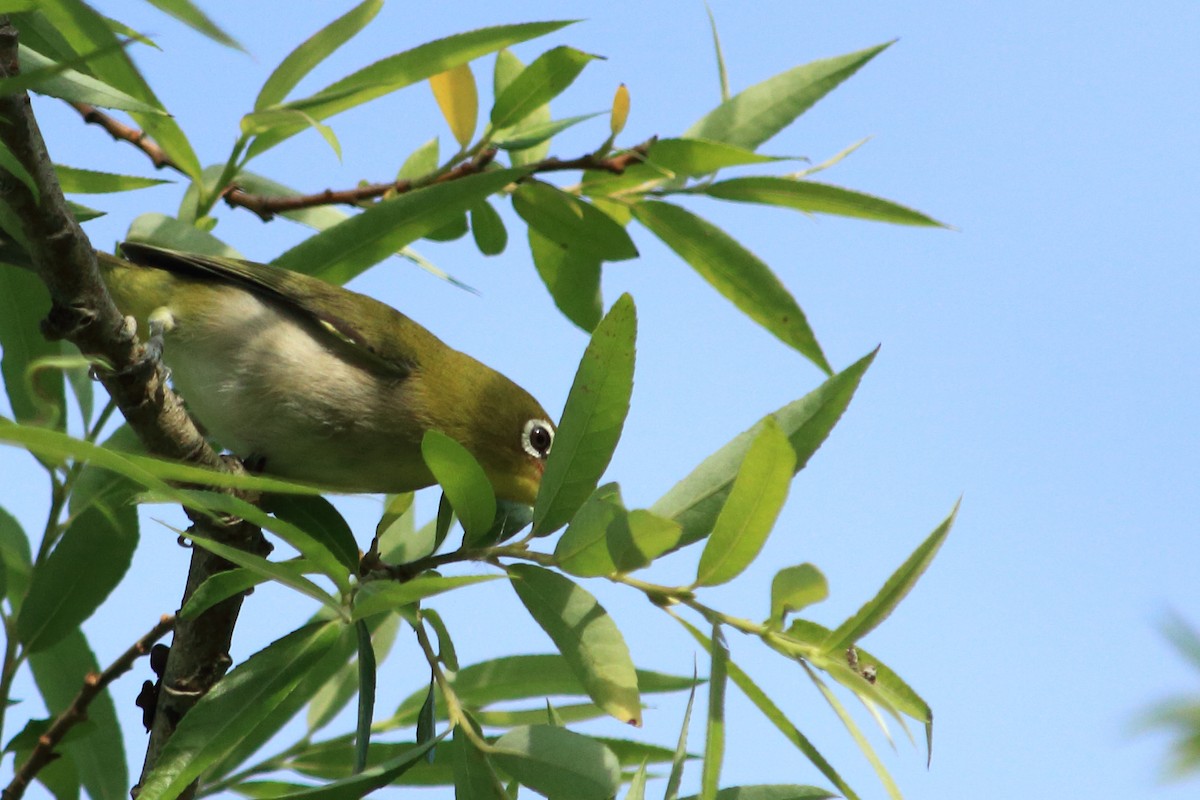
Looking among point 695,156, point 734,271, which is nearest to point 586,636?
point 734,271

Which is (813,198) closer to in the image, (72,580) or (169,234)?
(169,234)

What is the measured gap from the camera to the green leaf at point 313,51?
2.82 metres

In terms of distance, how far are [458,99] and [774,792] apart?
2022 millimetres

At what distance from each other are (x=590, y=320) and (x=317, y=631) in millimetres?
1501

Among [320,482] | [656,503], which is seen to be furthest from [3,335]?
[656,503]

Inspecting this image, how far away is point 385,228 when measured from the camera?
9.68 ft

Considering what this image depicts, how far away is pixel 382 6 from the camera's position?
2830 millimetres

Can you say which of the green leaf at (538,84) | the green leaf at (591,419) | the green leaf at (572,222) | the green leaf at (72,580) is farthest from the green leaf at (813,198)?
the green leaf at (72,580)

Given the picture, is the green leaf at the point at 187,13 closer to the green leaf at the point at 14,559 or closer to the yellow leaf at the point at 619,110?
the yellow leaf at the point at 619,110

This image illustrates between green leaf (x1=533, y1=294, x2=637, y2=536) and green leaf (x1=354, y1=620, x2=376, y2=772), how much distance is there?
1.48 ft

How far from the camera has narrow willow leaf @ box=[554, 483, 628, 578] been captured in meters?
2.04

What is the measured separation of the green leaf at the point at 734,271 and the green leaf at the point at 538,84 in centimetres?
38

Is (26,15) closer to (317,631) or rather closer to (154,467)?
(154,467)

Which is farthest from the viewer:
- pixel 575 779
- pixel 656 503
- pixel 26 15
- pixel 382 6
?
pixel 382 6
